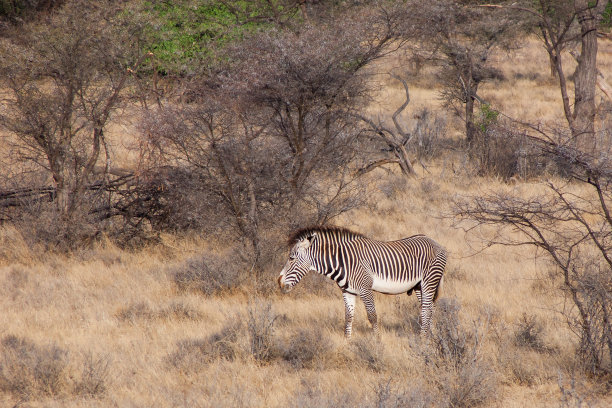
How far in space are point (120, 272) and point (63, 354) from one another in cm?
358

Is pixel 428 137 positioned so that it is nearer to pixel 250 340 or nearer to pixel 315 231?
pixel 315 231

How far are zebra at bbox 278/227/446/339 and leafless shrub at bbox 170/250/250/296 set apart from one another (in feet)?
7.30

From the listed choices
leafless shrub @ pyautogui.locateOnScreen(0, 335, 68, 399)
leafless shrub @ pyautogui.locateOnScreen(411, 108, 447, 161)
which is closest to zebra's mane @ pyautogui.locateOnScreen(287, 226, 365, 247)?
leafless shrub @ pyautogui.locateOnScreen(0, 335, 68, 399)

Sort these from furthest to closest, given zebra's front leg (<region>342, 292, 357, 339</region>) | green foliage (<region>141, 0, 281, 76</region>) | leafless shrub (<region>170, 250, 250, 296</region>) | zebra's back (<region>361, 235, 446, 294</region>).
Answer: green foliage (<region>141, 0, 281, 76</region>) → leafless shrub (<region>170, 250, 250, 296</region>) → zebra's back (<region>361, 235, 446, 294</region>) → zebra's front leg (<region>342, 292, 357, 339</region>)

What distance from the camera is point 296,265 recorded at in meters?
7.16

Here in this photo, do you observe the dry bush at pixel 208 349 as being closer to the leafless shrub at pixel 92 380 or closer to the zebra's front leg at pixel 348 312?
the leafless shrub at pixel 92 380

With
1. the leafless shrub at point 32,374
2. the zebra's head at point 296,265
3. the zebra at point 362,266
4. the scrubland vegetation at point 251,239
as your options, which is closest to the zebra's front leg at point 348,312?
the zebra at point 362,266

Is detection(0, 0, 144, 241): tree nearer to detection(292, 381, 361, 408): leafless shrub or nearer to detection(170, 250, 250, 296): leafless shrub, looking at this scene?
detection(170, 250, 250, 296): leafless shrub

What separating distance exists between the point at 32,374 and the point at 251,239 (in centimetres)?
419

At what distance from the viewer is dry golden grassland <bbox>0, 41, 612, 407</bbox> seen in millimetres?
5777

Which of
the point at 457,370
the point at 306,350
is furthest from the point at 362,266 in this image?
the point at 457,370

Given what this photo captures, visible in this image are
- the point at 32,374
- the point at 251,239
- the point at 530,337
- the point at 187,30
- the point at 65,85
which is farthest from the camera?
the point at 187,30

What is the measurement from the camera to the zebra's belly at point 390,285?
7.32 metres

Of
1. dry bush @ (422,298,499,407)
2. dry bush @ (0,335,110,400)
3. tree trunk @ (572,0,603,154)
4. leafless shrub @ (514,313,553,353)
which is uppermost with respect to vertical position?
tree trunk @ (572,0,603,154)
